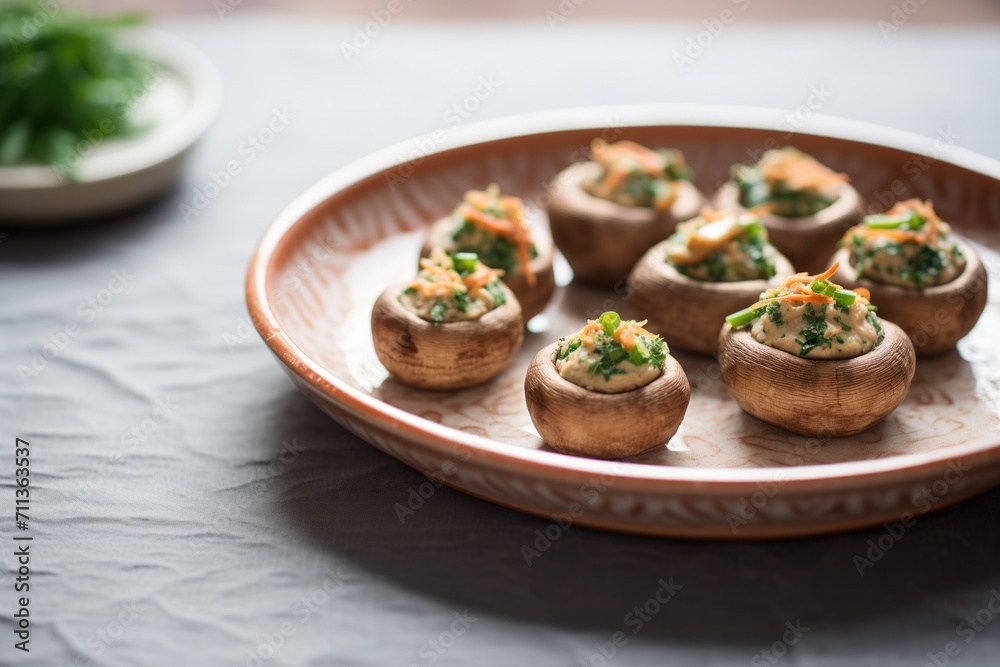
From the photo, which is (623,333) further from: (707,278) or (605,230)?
(605,230)

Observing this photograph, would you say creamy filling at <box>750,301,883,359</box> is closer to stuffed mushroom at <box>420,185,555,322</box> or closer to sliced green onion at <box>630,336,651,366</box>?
sliced green onion at <box>630,336,651,366</box>

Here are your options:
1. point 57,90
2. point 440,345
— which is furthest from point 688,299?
point 57,90

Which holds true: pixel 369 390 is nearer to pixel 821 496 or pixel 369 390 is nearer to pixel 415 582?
pixel 415 582

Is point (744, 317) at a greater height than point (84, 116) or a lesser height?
greater

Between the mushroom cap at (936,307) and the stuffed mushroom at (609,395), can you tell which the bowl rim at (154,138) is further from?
the mushroom cap at (936,307)

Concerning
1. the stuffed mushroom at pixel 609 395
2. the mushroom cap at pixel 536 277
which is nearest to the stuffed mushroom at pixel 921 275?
the stuffed mushroom at pixel 609 395

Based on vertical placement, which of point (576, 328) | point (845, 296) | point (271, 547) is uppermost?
point (845, 296)

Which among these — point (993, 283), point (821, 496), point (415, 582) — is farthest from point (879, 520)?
point (993, 283)

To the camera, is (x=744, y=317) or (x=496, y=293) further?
(x=496, y=293)
